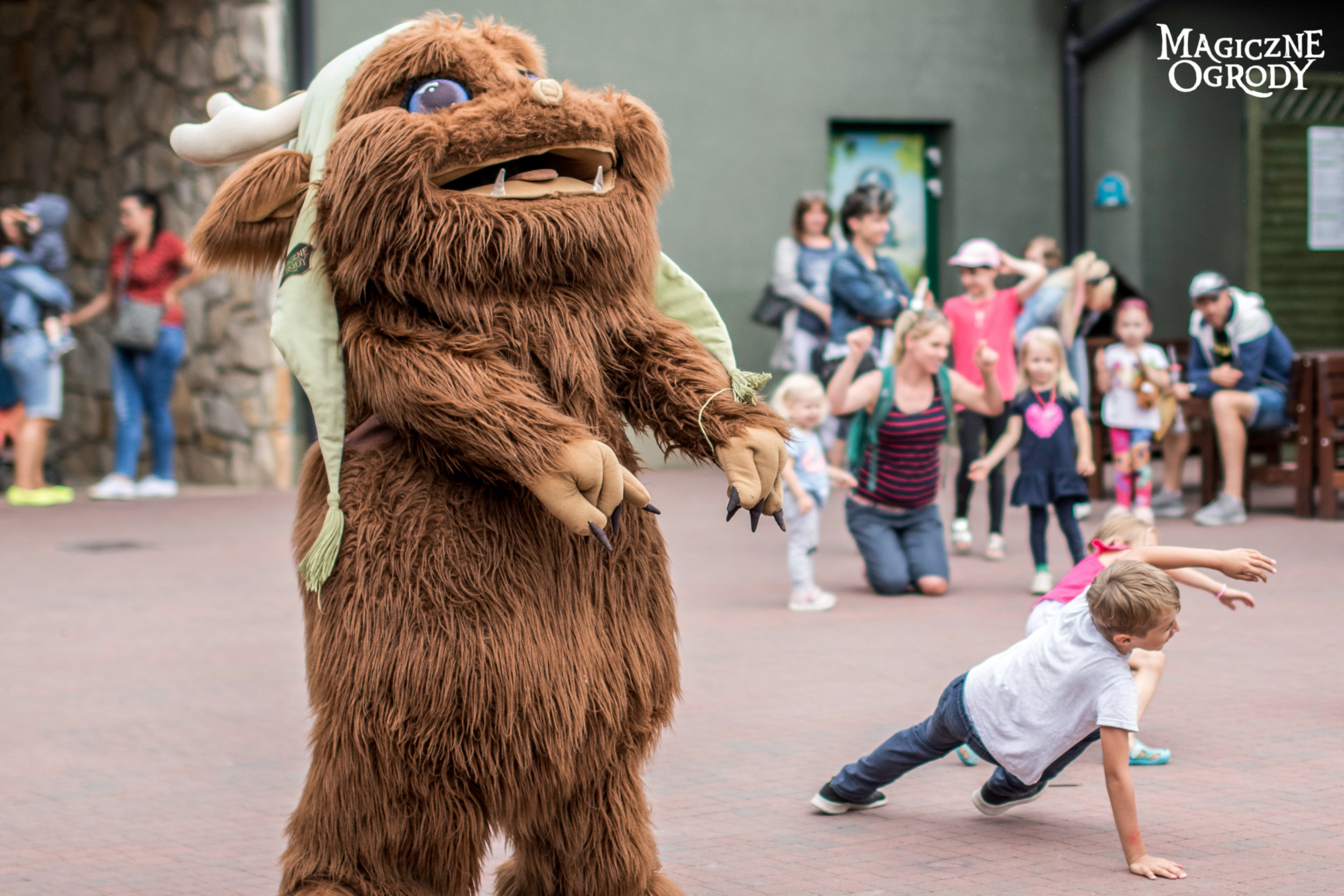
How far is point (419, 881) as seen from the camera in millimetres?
3369

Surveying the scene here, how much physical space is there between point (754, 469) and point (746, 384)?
0.25 m

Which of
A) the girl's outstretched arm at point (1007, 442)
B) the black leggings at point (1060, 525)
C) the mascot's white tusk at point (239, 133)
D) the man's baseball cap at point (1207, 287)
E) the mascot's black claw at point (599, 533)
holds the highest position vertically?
the mascot's white tusk at point (239, 133)

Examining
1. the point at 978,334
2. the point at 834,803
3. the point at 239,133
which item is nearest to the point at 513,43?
the point at 239,133

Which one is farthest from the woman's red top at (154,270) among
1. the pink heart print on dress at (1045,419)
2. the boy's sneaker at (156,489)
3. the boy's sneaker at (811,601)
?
the pink heart print on dress at (1045,419)

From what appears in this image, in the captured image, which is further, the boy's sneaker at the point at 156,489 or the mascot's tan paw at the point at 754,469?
the boy's sneaker at the point at 156,489

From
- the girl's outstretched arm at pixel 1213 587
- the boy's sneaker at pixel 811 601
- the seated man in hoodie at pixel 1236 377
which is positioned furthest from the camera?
the seated man in hoodie at pixel 1236 377

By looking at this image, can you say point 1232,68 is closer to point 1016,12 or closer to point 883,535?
point 1016,12

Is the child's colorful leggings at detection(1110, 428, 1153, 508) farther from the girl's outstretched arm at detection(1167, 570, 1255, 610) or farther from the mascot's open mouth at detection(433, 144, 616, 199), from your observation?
the mascot's open mouth at detection(433, 144, 616, 199)

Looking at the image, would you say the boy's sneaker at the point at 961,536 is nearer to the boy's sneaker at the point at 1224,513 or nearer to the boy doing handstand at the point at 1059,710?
the boy's sneaker at the point at 1224,513

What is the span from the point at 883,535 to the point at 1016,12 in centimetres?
779

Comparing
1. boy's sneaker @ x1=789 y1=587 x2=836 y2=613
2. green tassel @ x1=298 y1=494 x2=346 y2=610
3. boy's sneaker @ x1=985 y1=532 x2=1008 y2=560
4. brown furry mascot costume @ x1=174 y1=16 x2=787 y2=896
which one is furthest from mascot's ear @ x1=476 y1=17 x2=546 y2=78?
boy's sneaker @ x1=985 y1=532 x2=1008 y2=560

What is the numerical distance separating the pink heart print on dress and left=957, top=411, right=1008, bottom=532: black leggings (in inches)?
39.0

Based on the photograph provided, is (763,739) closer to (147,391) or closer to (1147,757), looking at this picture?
(1147,757)

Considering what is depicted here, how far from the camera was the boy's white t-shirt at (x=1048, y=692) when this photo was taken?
13.4ft
